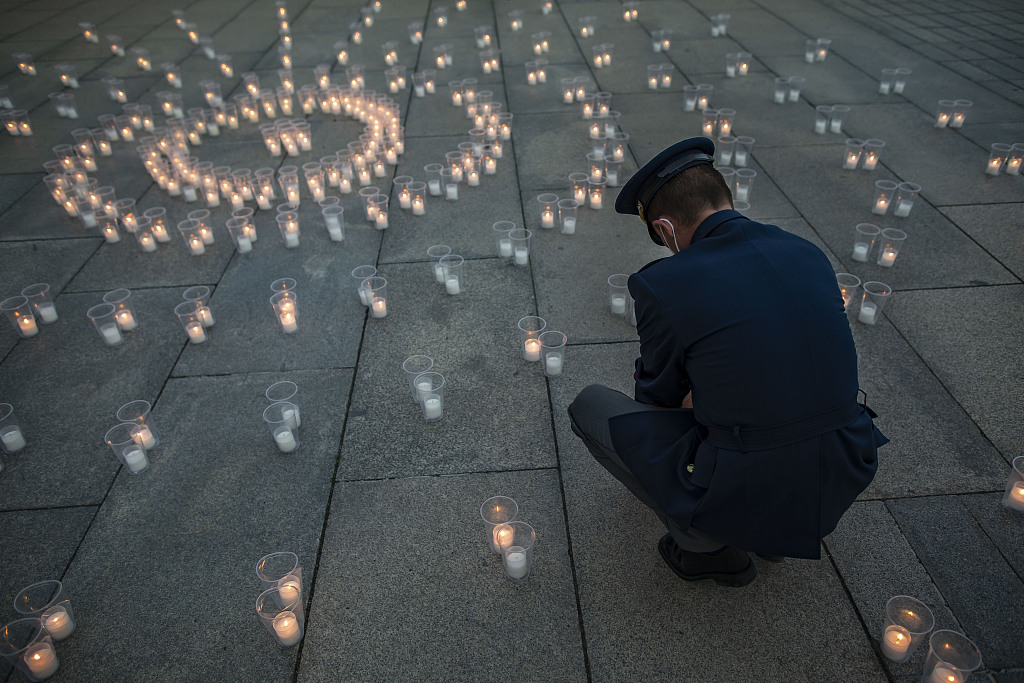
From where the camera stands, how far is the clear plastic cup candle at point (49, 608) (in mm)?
2846

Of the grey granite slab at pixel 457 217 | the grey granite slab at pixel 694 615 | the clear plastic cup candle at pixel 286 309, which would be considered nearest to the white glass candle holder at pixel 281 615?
the grey granite slab at pixel 694 615

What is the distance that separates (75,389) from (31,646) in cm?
214

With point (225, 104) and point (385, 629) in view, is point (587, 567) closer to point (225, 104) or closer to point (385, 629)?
point (385, 629)

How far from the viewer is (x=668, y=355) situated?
8.67 feet

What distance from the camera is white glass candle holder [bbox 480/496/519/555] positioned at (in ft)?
10.1

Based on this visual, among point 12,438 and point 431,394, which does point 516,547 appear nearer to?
point 431,394

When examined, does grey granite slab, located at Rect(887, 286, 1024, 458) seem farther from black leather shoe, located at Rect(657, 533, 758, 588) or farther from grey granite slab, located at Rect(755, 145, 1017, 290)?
black leather shoe, located at Rect(657, 533, 758, 588)

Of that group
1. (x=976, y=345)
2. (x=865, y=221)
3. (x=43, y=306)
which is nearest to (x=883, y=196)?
(x=865, y=221)

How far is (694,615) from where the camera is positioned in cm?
293

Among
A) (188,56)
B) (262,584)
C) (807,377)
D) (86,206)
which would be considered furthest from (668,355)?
(188,56)

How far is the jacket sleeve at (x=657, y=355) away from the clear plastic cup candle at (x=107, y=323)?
12.6ft

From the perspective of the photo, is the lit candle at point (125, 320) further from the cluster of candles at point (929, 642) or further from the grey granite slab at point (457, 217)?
the cluster of candles at point (929, 642)

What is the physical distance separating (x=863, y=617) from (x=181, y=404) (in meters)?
4.02

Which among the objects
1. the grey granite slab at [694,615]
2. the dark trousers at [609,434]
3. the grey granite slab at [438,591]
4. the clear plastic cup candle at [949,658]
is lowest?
the grey granite slab at [438,591]
